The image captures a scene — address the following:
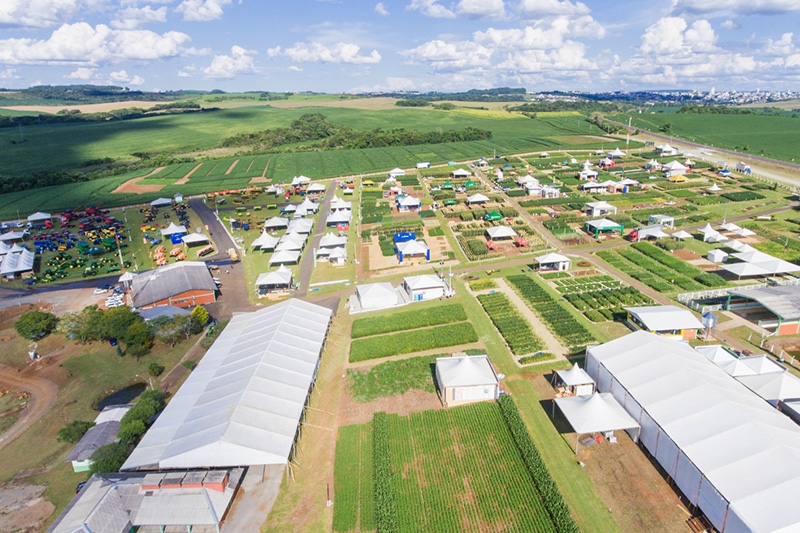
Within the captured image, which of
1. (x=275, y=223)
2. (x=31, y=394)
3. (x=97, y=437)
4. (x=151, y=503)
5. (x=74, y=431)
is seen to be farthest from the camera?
(x=275, y=223)

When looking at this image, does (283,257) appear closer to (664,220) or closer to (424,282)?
(424,282)

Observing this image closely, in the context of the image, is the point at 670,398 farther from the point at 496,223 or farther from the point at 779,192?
the point at 779,192

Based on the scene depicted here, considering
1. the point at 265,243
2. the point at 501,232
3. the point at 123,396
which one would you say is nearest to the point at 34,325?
the point at 123,396

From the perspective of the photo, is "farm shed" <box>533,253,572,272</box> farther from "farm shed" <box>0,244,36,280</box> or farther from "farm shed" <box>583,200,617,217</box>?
"farm shed" <box>0,244,36,280</box>

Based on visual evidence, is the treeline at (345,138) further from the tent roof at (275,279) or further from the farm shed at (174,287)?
the farm shed at (174,287)

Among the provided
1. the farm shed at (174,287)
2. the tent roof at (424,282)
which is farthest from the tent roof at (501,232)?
the farm shed at (174,287)

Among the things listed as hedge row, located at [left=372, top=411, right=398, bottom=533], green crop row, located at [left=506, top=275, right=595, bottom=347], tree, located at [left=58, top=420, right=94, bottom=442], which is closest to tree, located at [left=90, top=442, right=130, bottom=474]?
tree, located at [left=58, top=420, right=94, bottom=442]
